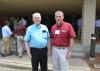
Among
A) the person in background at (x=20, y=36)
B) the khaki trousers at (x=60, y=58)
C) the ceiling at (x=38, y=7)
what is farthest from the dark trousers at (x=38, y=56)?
the ceiling at (x=38, y=7)

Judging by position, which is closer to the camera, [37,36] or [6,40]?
[37,36]

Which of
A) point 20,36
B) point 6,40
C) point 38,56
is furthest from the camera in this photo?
point 6,40

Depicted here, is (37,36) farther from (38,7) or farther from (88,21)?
(38,7)

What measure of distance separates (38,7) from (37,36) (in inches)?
466

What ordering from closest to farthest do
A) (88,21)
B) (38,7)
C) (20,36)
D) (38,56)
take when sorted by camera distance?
1. (38,56)
2. (20,36)
3. (88,21)
4. (38,7)

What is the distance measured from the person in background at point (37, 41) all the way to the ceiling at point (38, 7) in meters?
9.40

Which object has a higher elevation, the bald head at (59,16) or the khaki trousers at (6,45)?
the bald head at (59,16)

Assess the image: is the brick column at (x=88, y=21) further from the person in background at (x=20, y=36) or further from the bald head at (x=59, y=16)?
the bald head at (x=59, y=16)

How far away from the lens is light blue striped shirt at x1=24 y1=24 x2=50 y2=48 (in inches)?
288

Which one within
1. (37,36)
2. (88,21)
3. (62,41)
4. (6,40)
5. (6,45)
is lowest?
(6,45)

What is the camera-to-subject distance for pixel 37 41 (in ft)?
24.0

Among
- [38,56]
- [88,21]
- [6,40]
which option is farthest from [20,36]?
[38,56]

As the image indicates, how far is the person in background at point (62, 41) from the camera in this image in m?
7.38

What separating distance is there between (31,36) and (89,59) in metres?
5.69
